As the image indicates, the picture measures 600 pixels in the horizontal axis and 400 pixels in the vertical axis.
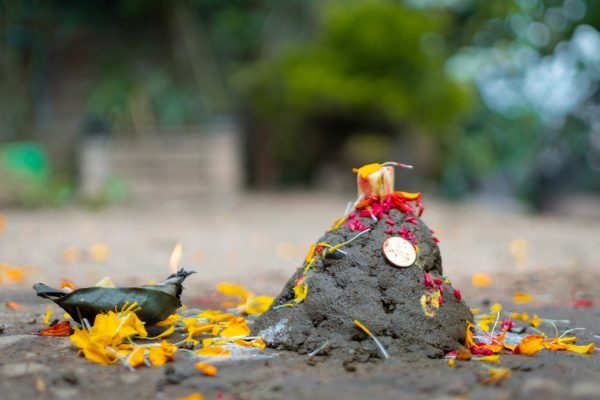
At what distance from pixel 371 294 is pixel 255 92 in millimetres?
10864

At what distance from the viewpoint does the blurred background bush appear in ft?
36.8

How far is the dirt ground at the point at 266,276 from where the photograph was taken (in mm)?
1971

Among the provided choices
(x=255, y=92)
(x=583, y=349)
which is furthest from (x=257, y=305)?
(x=255, y=92)

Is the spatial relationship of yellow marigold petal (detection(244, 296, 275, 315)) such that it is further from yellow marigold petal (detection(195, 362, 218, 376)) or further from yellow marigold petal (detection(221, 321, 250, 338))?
yellow marigold petal (detection(195, 362, 218, 376))

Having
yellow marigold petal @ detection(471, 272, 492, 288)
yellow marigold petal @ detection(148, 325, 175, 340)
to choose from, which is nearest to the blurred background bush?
yellow marigold petal @ detection(471, 272, 492, 288)

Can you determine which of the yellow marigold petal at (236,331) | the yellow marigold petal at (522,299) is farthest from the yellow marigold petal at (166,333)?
the yellow marigold petal at (522,299)

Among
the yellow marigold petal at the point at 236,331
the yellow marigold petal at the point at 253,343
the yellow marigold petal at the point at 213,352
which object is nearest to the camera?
the yellow marigold petal at the point at 213,352

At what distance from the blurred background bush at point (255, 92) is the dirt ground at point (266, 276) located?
1.09m

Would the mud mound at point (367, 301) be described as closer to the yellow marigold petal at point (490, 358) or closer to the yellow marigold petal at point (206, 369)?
the yellow marigold petal at point (490, 358)

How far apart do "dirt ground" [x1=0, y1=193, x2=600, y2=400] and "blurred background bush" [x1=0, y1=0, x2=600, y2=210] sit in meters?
1.09

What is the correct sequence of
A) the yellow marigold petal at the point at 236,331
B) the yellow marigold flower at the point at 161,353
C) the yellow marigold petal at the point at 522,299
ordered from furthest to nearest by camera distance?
the yellow marigold petal at the point at 522,299
the yellow marigold petal at the point at 236,331
the yellow marigold flower at the point at 161,353

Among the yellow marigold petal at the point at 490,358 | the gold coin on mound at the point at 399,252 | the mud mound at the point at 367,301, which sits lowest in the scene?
the yellow marigold petal at the point at 490,358

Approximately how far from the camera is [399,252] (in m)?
2.51

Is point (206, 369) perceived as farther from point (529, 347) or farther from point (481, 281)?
point (481, 281)
